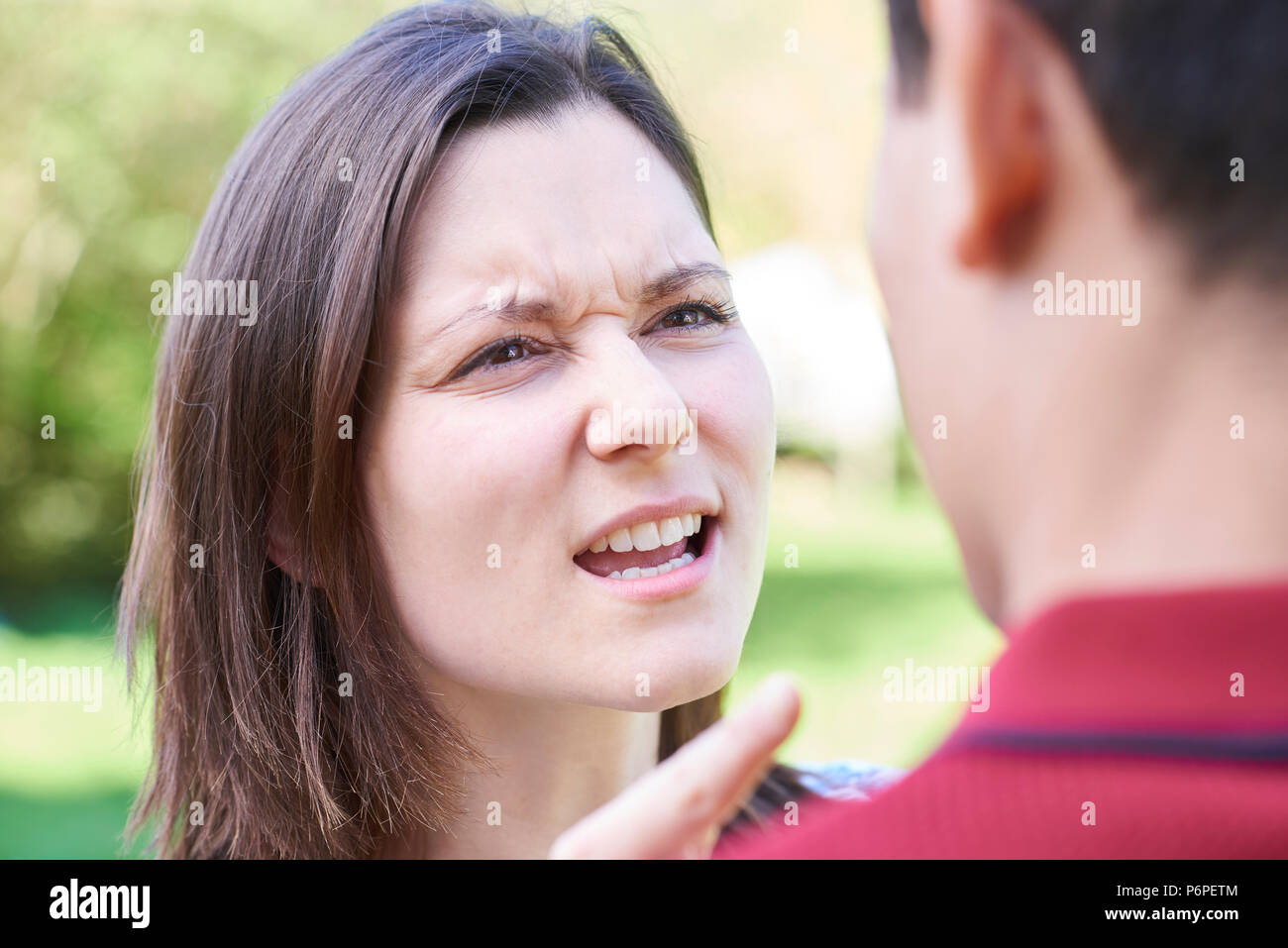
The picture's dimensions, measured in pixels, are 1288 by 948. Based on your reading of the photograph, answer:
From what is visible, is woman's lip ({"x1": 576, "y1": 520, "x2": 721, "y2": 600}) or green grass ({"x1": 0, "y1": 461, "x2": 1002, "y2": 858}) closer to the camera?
woman's lip ({"x1": 576, "y1": 520, "x2": 721, "y2": 600})

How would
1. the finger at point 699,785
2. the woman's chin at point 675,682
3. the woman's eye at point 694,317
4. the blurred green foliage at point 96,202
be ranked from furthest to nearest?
the blurred green foliage at point 96,202 → the woman's eye at point 694,317 → the woman's chin at point 675,682 → the finger at point 699,785

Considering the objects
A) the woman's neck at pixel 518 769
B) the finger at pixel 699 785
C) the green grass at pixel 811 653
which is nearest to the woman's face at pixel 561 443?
the woman's neck at pixel 518 769

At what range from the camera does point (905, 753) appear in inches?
247

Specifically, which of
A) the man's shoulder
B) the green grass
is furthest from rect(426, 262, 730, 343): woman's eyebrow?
the green grass

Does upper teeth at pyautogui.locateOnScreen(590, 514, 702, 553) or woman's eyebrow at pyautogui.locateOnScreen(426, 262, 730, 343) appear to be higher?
woman's eyebrow at pyautogui.locateOnScreen(426, 262, 730, 343)

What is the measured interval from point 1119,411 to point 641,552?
0.83 m

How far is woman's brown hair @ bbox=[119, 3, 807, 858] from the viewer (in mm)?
1582

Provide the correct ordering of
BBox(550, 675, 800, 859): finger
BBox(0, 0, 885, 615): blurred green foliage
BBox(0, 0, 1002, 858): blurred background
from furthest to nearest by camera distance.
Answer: BBox(0, 0, 885, 615): blurred green foliage
BBox(0, 0, 1002, 858): blurred background
BBox(550, 675, 800, 859): finger

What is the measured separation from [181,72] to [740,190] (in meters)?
4.87

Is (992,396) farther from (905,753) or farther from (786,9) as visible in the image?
(786,9)

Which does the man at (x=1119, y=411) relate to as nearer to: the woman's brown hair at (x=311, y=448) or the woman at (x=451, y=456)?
the woman at (x=451, y=456)

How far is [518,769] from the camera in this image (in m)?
1.70

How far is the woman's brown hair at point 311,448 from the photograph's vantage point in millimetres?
1582

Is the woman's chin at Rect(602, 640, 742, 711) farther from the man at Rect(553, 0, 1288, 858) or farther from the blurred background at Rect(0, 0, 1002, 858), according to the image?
the blurred background at Rect(0, 0, 1002, 858)
